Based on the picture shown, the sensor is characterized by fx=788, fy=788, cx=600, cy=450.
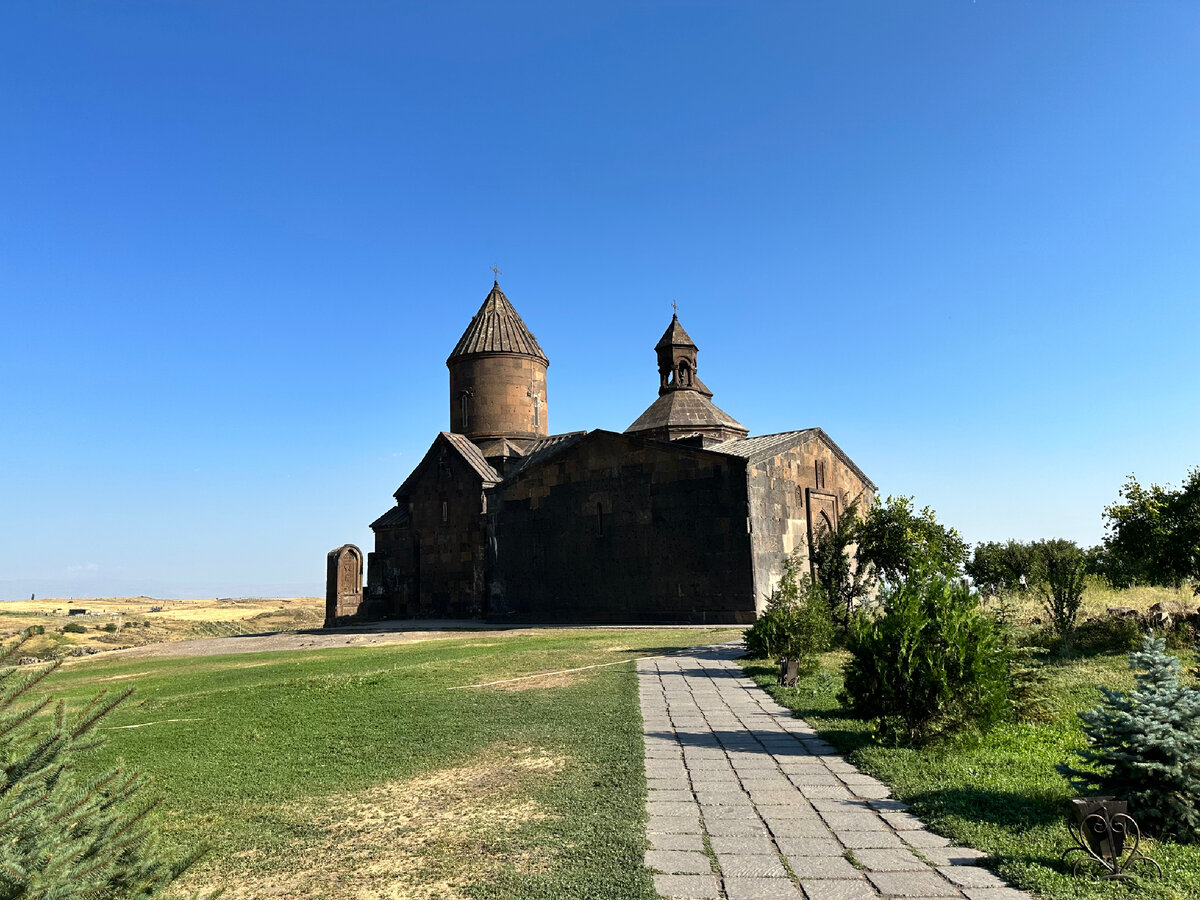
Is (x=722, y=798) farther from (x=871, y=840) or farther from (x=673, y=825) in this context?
(x=871, y=840)

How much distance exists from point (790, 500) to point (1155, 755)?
17.5m

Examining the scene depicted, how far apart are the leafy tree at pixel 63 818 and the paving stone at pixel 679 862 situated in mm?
1995

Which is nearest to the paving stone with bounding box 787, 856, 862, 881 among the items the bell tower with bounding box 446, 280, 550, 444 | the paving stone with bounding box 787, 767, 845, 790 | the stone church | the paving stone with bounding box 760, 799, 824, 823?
the paving stone with bounding box 760, 799, 824, 823

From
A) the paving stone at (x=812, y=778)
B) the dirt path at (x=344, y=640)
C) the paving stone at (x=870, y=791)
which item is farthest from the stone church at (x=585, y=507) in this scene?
the paving stone at (x=870, y=791)

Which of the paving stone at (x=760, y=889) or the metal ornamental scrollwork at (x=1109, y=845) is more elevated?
the metal ornamental scrollwork at (x=1109, y=845)

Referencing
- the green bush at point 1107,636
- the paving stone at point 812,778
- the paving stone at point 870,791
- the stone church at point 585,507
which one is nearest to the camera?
the paving stone at point 870,791

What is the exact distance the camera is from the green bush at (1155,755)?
377 centimetres

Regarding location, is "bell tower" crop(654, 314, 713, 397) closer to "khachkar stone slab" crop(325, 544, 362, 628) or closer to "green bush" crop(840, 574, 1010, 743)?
"khachkar stone slab" crop(325, 544, 362, 628)

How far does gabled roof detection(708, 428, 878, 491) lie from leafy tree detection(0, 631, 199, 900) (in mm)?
17512

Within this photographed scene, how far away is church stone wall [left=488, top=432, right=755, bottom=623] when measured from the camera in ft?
64.1

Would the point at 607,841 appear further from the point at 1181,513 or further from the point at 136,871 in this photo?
the point at 1181,513

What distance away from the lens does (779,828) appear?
4152 mm

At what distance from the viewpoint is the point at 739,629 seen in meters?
17.5

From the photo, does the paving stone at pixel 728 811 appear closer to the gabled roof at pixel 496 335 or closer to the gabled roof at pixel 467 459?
the gabled roof at pixel 467 459
